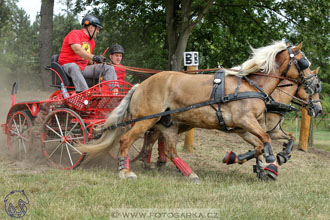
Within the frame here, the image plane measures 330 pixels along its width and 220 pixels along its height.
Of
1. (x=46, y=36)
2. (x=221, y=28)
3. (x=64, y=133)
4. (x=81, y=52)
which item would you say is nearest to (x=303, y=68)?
(x=81, y=52)

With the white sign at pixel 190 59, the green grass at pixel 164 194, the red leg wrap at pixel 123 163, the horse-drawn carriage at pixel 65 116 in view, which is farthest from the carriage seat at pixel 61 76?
the white sign at pixel 190 59

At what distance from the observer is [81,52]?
20.9 feet

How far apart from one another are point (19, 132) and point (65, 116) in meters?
1.32

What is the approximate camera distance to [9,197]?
4246 mm

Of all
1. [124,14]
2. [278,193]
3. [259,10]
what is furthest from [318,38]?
[278,193]

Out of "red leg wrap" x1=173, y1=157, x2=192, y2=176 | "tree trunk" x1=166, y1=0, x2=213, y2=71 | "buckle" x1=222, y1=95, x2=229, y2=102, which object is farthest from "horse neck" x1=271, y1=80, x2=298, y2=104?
"tree trunk" x1=166, y1=0, x2=213, y2=71

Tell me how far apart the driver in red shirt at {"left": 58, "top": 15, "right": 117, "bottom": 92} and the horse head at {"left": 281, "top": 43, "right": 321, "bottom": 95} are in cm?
278

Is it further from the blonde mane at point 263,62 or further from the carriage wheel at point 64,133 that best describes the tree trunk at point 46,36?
the blonde mane at point 263,62

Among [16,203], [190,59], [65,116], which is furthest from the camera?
[190,59]

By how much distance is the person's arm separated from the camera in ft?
20.8

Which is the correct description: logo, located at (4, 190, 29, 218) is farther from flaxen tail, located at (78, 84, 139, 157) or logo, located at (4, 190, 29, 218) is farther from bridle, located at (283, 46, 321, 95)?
bridle, located at (283, 46, 321, 95)

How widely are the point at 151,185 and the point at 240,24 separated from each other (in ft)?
31.9

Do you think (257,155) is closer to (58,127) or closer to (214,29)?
(58,127)

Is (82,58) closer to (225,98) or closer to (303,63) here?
(225,98)
